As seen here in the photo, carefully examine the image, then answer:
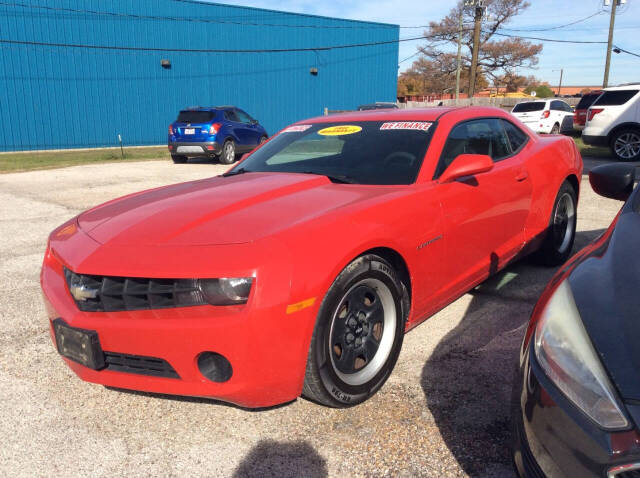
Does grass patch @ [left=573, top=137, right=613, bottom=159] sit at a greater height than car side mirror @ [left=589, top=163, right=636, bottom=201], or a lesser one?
lesser

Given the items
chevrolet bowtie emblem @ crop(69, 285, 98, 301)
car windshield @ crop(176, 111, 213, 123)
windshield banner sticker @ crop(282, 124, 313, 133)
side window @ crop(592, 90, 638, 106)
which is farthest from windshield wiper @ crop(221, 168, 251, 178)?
side window @ crop(592, 90, 638, 106)

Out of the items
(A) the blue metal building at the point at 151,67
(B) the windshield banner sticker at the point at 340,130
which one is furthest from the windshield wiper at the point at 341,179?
(A) the blue metal building at the point at 151,67

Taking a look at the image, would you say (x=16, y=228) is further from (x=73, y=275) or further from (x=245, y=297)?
(x=245, y=297)

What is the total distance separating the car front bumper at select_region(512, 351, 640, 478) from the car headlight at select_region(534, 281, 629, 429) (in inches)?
1.0

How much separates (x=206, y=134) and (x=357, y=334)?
12607mm

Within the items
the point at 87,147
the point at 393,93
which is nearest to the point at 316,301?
the point at 87,147

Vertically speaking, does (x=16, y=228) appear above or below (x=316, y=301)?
below

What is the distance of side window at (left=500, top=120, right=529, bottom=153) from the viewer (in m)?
4.06

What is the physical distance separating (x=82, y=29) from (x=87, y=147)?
15.5 feet

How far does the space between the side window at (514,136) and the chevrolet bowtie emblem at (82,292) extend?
313 cm

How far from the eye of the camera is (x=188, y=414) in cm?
252

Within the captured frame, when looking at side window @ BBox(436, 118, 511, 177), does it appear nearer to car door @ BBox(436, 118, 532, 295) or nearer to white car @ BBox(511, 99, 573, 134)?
car door @ BBox(436, 118, 532, 295)

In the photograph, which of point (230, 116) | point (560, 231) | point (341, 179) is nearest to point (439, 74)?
point (230, 116)

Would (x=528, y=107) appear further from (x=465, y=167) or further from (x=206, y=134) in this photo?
(x=465, y=167)
